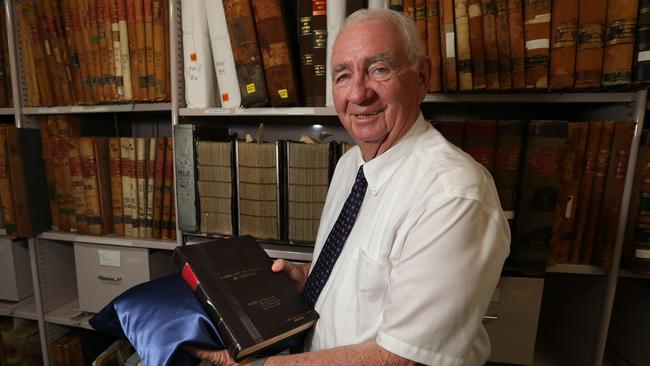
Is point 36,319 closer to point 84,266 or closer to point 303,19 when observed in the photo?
point 84,266

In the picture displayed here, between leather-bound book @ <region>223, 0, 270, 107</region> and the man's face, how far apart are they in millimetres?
397

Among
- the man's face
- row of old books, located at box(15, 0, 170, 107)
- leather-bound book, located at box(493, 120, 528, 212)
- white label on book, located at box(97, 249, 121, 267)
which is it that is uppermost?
row of old books, located at box(15, 0, 170, 107)

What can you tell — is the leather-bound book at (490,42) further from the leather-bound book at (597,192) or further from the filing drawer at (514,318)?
the filing drawer at (514,318)

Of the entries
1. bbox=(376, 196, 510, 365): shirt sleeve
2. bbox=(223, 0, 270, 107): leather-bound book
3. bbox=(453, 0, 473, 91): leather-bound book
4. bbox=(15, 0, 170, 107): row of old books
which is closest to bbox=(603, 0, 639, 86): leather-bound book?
bbox=(453, 0, 473, 91): leather-bound book

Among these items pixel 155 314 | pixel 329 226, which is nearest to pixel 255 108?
pixel 329 226

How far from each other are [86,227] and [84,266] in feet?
0.58

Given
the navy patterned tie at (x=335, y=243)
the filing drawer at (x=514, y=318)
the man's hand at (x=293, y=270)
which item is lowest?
the filing drawer at (x=514, y=318)

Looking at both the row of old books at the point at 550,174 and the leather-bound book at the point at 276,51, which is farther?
the leather-bound book at the point at 276,51

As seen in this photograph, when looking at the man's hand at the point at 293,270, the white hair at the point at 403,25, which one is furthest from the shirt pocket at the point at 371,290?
the white hair at the point at 403,25

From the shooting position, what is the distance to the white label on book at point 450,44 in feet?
2.96

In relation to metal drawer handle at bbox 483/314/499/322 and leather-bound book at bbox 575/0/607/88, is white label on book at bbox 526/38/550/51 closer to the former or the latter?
leather-bound book at bbox 575/0/607/88

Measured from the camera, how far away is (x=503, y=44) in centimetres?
88

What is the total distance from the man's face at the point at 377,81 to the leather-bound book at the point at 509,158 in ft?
1.19

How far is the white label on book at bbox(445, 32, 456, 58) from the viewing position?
0.90 meters
